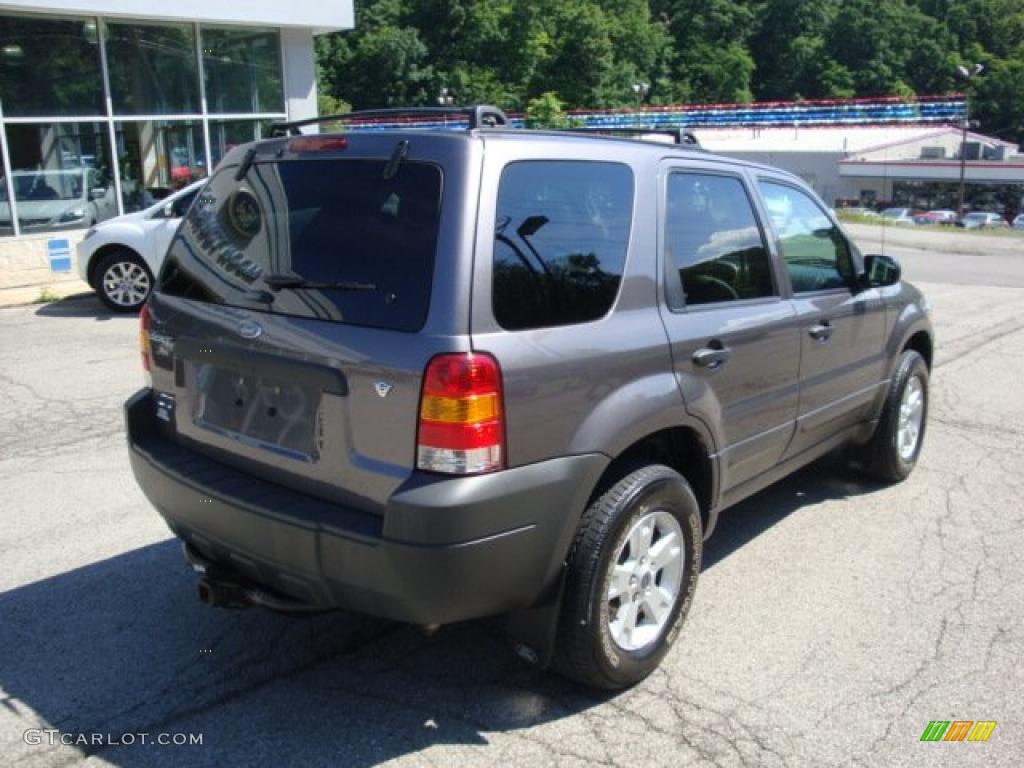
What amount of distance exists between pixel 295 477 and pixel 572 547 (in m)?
0.91

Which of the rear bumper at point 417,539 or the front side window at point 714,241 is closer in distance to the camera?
the rear bumper at point 417,539

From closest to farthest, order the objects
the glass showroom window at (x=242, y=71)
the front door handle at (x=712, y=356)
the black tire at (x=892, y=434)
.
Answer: the front door handle at (x=712, y=356) < the black tire at (x=892, y=434) < the glass showroom window at (x=242, y=71)

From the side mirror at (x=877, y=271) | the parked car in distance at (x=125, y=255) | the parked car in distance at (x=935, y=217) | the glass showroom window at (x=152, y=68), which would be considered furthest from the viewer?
the parked car in distance at (x=935, y=217)

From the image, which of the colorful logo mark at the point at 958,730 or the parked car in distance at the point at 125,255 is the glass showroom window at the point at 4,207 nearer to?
the parked car in distance at the point at 125,255

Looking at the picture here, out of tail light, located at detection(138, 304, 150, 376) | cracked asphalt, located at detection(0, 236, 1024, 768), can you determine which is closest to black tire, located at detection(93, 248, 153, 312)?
cracked asphalt, located at detection(0, 236, 1024, 768)

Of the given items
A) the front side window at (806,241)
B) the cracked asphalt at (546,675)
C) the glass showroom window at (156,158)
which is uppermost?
the glass showroom window at (156,158)

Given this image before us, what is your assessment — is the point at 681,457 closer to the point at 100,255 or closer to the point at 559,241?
the point at 559,241

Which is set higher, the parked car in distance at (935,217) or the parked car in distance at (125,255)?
the parked car in distance at (125,255)

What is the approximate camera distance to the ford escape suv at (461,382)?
268 cm

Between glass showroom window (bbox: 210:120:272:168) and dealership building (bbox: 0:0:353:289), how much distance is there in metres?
0.02

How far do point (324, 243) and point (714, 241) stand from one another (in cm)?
162

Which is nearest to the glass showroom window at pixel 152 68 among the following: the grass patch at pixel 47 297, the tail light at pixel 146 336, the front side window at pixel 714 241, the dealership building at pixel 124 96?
the dealership building at pixel 124 96

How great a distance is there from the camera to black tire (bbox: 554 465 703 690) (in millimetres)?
2959

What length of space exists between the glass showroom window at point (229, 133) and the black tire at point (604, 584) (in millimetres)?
13537
